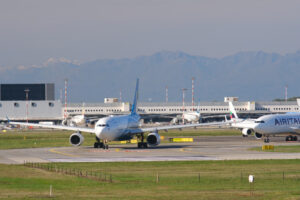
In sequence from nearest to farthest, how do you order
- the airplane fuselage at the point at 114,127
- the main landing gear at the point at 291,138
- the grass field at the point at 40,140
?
1. the airplane fuselage at the point at 114,127
2. the grass field at the point at 40,140
3. the main landing gear at the point at 291,138

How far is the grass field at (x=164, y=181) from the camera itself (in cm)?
3872

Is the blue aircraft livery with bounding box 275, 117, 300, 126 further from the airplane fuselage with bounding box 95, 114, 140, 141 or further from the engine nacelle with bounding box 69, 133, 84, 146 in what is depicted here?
the engine nacelle with bounding box 69, 133, 84, 146

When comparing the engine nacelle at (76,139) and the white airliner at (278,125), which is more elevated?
the white airliner at (278,125)

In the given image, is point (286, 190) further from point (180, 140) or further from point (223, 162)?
point (180, 140)

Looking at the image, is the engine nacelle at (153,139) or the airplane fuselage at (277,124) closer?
the engine nacelle at (153,139)

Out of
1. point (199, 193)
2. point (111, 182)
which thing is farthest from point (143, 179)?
point (199, 193)

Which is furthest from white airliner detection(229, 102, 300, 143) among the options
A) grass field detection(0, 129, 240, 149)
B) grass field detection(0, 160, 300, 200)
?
grass field detection(0, 160, 300, 200)

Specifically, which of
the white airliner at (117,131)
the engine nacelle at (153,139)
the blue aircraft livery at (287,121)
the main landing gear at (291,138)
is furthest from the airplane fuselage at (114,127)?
the main landing gear at (291,138)

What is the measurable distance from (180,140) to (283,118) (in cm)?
1594

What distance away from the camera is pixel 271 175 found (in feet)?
161

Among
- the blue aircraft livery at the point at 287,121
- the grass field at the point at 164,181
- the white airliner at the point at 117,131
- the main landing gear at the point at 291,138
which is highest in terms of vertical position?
the blue aircraft livery at the point at 287,121

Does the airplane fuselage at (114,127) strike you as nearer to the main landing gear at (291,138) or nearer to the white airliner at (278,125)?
the white airliner at (278,125)

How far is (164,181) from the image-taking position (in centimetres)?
4559

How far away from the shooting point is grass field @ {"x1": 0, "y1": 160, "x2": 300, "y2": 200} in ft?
127
